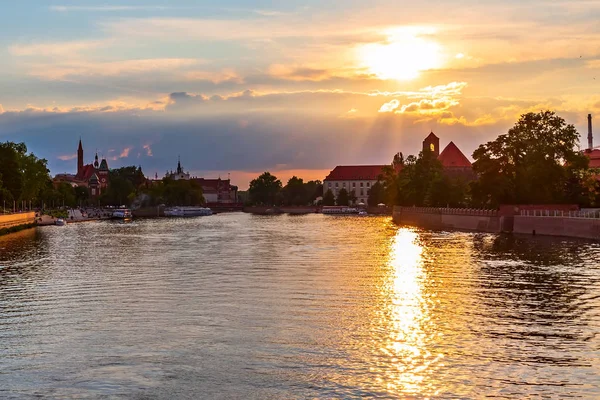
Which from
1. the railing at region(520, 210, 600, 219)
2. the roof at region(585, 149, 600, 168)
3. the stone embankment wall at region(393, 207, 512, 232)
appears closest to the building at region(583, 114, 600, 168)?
the roof at region(585, 149, 600, 168)

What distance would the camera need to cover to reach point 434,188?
139500mm

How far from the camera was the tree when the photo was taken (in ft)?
322

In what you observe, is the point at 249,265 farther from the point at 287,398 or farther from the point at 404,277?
the point at 287,398

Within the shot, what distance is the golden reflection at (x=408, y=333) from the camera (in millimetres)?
21094

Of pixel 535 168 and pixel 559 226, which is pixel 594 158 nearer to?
pixel 535 168

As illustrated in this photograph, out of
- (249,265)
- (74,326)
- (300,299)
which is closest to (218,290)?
(300,299)

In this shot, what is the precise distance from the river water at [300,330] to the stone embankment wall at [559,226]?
24.2 m

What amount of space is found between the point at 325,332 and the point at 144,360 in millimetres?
6946

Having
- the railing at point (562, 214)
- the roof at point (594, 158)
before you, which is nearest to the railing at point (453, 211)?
the railing at point (562, 214)

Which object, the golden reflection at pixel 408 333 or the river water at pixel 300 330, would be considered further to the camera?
the golden reflection at pixel 408 333

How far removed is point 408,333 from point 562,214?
6240 cm

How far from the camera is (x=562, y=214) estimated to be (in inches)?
3337

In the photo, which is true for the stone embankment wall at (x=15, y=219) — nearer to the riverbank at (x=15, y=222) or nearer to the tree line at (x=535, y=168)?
the riverbank at (x=15, y=222)

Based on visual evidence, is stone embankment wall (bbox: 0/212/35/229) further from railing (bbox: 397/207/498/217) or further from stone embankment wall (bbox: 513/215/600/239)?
stone embankment wall (bbox: 513/215/600/239)
